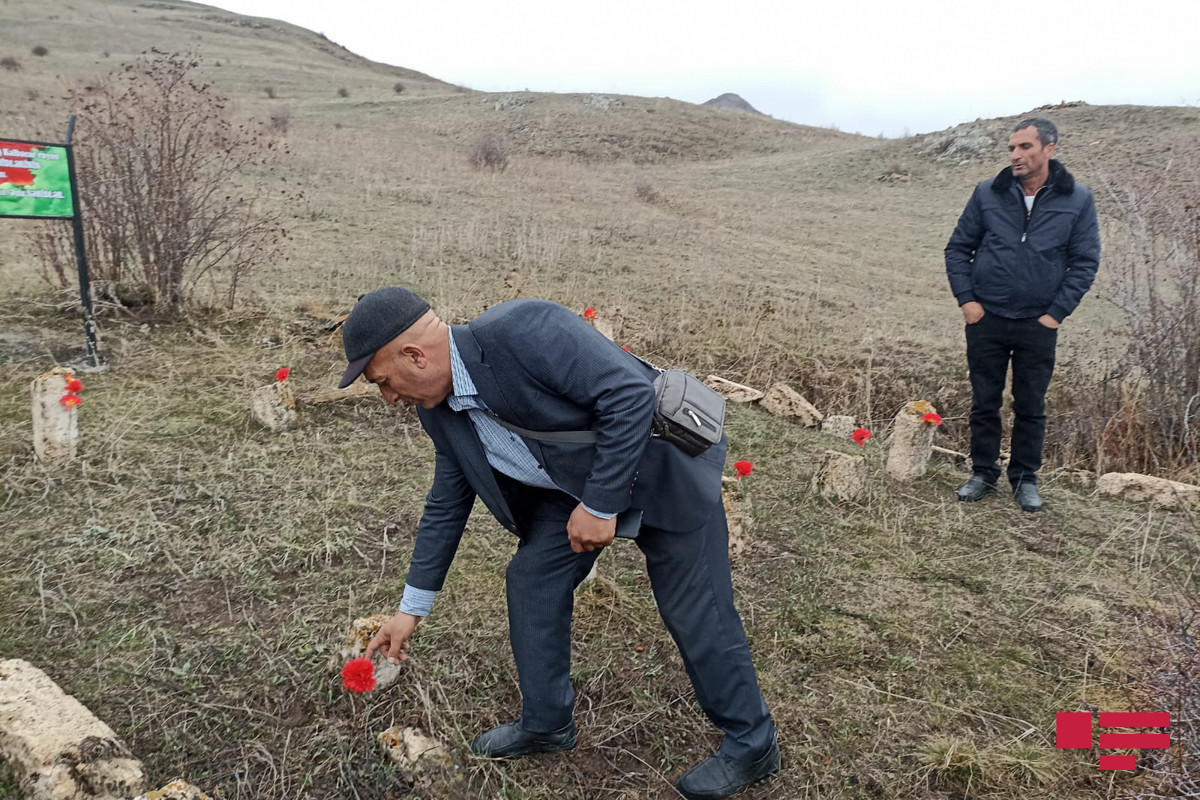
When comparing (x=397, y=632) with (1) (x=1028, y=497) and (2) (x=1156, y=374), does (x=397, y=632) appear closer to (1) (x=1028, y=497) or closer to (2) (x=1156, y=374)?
(1) (x=1028, y=497)

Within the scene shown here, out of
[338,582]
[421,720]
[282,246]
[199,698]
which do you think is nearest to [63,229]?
[282,246]

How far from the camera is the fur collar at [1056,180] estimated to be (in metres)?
3.80

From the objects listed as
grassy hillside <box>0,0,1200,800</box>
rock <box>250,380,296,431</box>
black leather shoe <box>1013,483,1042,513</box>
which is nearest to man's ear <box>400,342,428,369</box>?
grassy hillside <box>0,0,1200,800</box>

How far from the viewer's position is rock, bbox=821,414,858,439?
5.34 m

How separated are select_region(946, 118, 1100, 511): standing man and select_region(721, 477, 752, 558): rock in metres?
1.48

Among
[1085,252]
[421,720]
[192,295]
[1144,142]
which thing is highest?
[1144,142]

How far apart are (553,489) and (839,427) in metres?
3.74

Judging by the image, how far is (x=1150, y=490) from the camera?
4.37 m

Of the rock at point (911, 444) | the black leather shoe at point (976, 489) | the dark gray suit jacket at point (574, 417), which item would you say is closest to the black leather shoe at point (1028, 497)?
the black leather shoe at point (976, 489)

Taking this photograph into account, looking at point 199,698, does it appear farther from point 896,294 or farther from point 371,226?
point 896,294

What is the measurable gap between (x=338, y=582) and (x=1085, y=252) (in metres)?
3.79

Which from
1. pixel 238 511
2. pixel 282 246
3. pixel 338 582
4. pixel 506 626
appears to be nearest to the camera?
pixel 506 626

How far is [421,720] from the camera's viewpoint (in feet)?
7.76

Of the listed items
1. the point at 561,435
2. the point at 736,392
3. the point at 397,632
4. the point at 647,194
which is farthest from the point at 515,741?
the point at 647,194
